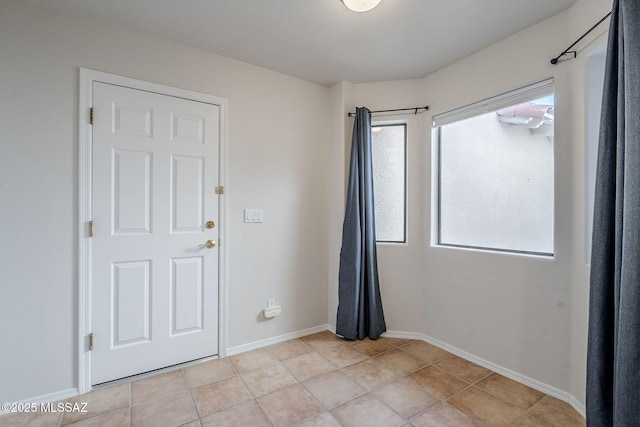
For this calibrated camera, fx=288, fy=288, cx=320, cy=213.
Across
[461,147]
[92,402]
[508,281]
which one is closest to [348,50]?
[461,147]

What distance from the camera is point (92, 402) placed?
1.75m

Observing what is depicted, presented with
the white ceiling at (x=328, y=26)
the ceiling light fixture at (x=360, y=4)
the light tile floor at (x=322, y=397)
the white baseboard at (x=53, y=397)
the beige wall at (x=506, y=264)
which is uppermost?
the white ceiling at (x=328, y=26)

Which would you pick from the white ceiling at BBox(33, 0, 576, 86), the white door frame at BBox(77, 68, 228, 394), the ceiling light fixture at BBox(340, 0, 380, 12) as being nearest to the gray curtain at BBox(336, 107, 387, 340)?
the white ceiling at BBox(33, 0, 576, 86)

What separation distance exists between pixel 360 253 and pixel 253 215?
1.02 meters

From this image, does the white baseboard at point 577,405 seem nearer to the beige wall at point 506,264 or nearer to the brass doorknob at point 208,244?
the beige wall at point 506,264

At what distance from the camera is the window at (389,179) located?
2.81 meters

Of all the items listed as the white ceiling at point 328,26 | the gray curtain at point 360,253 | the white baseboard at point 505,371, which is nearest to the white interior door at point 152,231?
the white ceiling at point 328,26

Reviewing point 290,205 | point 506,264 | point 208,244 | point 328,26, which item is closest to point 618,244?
point 506,264

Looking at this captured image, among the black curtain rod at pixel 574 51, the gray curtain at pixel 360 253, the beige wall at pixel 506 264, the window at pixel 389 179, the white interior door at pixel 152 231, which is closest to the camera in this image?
the black curtain rod at pixel 574 51

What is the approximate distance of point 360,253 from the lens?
2637 mm

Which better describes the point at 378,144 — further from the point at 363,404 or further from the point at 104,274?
the point at 104,274

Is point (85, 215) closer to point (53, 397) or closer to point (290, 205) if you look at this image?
point (53, 397)

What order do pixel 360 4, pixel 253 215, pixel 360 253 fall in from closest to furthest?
pixel 360 4 → pixel 253 215 → pixel 360 253

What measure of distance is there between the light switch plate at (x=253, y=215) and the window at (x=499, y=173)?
162 cm
